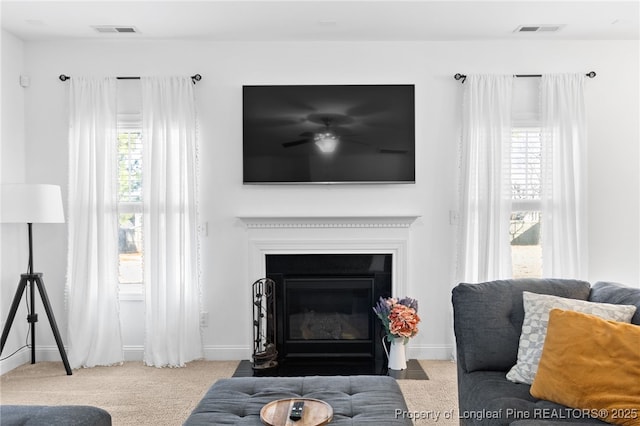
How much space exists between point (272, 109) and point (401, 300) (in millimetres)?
1906

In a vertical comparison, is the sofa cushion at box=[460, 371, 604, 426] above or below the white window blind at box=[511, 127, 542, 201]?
below

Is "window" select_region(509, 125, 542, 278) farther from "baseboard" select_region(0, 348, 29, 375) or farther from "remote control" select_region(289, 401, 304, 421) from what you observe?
"baseboard" select_region(0, 348, 29, 375)

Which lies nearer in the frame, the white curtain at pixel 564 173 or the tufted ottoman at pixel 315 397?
the tufted ottoman at pixel 315 397

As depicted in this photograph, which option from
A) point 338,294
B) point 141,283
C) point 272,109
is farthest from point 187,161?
point 338,294

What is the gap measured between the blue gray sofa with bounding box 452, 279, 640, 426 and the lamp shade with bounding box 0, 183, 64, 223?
3.02m

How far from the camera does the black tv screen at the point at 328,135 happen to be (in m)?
4.36

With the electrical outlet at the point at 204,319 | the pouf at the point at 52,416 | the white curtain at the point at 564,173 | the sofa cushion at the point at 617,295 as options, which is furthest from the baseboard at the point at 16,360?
the white curtain at the point at 564,173

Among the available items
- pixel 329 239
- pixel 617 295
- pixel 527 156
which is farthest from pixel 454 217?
pixel 617 295

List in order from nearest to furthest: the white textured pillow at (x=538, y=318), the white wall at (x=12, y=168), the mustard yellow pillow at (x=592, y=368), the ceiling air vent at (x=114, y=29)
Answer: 1. the mustard yellow pillow at (x=592, y=368)
2. the white textured pillow at (x=538, y=318)
3. the ceiling air vent at (x=114, y=29)
4. the white wall at (x=12, y=168)

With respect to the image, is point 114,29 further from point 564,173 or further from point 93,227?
point 564,173

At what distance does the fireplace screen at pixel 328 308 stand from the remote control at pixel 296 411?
2.32 metres

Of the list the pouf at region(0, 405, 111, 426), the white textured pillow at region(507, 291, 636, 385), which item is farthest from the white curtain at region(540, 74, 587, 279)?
the pouf at region(0, 405, 111, 426)

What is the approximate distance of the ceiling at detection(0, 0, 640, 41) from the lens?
11.8 ft

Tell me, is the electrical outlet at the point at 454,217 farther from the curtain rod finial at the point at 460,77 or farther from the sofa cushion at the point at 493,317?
the sofa cushion at the point at 493,317
